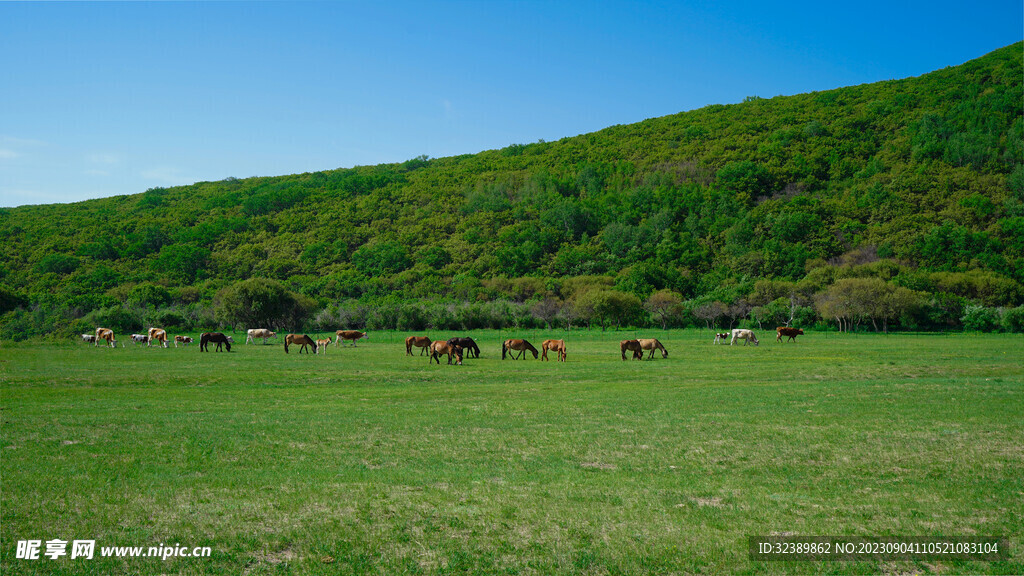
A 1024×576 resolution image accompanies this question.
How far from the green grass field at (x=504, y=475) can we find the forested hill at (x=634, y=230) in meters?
57.2

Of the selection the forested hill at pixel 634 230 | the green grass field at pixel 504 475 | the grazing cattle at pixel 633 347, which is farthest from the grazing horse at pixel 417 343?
the forested hill at pixel 634 230

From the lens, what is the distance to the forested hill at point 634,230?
82125 millimetres

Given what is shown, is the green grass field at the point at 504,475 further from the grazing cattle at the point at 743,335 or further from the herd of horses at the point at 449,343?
the grazing cattle at the point at 743,335

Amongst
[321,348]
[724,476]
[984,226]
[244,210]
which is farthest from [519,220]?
[724,476]

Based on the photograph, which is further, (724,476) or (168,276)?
(168,276)

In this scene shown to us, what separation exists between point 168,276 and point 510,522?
127 meters

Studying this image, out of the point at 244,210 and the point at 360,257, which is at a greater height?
A: the point at 244,210

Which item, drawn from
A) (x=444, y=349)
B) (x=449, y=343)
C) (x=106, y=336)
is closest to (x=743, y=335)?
(x=449, y=343)

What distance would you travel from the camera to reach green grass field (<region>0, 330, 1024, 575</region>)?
21.0 ft

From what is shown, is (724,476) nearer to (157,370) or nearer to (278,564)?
(278,564)

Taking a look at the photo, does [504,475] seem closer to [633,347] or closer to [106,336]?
[633,347]

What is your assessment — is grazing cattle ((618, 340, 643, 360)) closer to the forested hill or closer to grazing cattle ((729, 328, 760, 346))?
grazing cattle ((729, 328, 760, 346))

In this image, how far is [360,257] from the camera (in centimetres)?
13175

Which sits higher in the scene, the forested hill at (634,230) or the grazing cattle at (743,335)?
the forested hill at (634,230)
